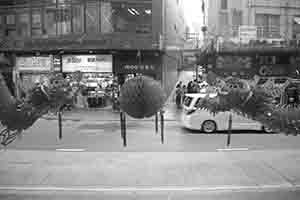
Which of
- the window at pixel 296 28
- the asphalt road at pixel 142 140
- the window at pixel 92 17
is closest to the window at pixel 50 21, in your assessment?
the window at pixel 92 17

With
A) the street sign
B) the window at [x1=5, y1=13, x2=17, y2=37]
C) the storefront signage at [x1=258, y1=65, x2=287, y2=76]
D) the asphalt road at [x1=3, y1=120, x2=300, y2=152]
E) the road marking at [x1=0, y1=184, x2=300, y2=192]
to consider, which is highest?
the window at [x1=5, y1=13, x2=17, y2=37]

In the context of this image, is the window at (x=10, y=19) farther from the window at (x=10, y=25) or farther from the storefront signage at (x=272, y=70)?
the storefront signage at (x=272, y=70)

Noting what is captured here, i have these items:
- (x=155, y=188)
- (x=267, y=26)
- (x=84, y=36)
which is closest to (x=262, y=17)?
(x=267, y=26)

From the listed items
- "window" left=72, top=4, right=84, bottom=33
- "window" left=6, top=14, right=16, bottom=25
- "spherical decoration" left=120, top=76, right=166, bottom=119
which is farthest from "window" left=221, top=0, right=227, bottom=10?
"spherical decoration" left=120, top=76, right=166, bottom=119

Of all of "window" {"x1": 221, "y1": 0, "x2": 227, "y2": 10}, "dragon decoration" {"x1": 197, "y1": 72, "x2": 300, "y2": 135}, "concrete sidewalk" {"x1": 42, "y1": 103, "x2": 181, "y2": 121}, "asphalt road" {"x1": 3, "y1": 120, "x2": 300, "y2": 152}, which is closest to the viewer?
"dragon decoration" {"x1": 197, "y1": 72, "x2": 300, "y2": 135}

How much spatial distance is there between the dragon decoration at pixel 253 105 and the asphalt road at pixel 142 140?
597 centimetres

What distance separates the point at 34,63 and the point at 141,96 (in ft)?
72.2

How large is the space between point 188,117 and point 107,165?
21.4 feet

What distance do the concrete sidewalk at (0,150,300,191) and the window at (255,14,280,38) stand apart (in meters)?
15.3

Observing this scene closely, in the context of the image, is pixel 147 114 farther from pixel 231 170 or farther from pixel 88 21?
pixel 88 21

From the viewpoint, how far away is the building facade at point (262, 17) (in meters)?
20.2

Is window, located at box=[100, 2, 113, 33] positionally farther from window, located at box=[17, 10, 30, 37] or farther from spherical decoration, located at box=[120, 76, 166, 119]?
spherical decoration, located at box=[120, 76, 166, 119]

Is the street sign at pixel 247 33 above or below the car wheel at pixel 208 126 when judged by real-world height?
above

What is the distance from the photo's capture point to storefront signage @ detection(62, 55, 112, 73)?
78.2 feet
